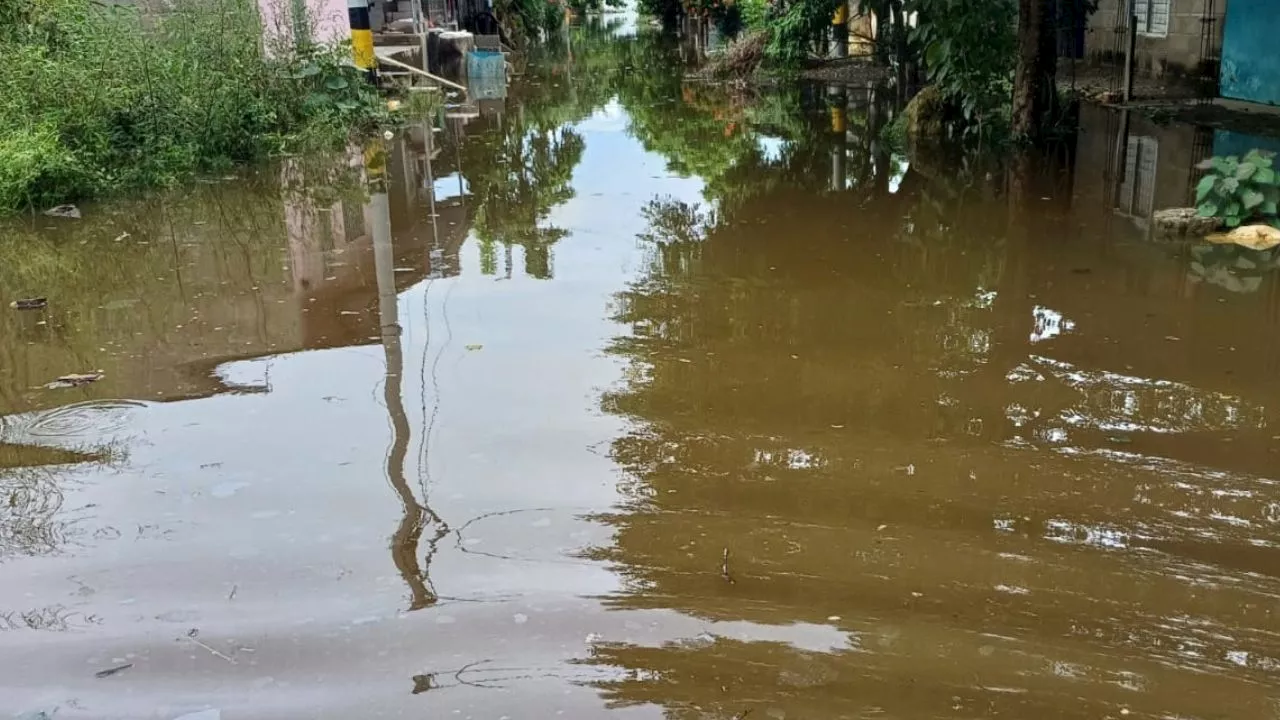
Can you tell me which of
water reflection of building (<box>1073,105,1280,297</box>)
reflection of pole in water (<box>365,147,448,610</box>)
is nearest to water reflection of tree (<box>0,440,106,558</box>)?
reflection of pole in water (<box>365,147,448,610</box>)

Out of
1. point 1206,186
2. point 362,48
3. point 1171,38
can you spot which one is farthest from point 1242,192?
point 362,48

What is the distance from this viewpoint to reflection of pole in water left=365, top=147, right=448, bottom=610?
150 inches

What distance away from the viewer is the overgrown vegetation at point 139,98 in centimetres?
1012

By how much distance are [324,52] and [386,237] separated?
7664mm

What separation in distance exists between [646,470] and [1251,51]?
14.7m

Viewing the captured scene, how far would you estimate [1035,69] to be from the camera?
41.0 ft

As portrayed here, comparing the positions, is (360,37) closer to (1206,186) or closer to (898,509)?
(1206,186)

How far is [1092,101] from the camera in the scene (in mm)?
16234

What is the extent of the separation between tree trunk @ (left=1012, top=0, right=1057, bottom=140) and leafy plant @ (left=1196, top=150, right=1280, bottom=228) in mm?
4614

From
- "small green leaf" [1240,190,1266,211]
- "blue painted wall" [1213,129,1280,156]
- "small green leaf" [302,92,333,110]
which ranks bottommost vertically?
"small green leaf" [1240,190,1266,211]

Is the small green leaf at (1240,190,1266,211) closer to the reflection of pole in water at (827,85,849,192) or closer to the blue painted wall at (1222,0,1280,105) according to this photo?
the reflection of pole in water at (827,85,849,192)

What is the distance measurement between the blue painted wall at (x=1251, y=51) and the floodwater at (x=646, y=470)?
7534 mm

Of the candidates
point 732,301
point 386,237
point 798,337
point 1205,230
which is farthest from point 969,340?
point 386,237

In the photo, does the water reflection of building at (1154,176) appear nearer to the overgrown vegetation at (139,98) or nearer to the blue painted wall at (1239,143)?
the blue painted wall at (1239,143)
